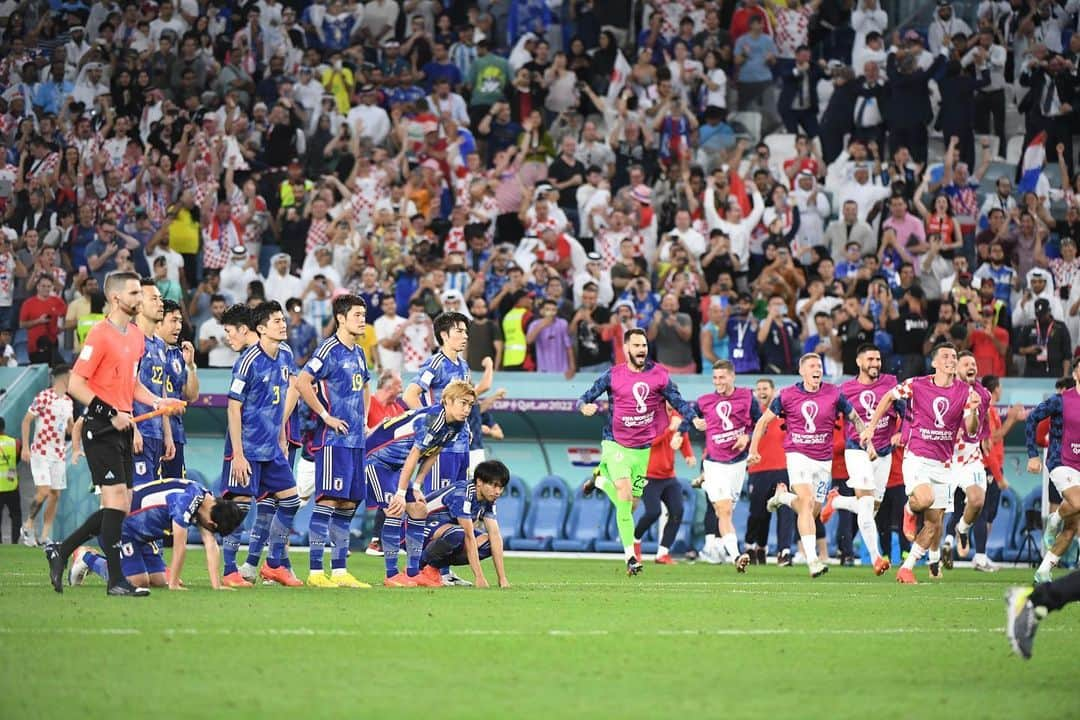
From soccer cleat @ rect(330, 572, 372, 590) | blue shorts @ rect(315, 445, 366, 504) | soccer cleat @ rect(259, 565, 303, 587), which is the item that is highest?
blue shorts @ rect(315, 445, 366, 504)

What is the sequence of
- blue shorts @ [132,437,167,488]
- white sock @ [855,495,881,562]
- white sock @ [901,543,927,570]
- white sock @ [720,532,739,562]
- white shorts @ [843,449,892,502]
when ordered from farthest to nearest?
white sock @ [720,532,739,562]
white shorts @ [843,449,892,502]
white sock @ [855,495,881,562]
white sock @ [901,543,927,570]
blue shorts @ [132,437,167,488]

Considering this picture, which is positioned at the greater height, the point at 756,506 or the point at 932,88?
the point at 932,88

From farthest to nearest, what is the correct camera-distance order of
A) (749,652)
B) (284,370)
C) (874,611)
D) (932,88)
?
1. (932,88)
2. (284,370)
3. (874,611)
4. (749,652)

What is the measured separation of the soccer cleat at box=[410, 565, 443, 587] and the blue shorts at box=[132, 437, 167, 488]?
246 centimetres

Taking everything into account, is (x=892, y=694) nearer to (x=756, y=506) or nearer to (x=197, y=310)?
(x=756, y=506)

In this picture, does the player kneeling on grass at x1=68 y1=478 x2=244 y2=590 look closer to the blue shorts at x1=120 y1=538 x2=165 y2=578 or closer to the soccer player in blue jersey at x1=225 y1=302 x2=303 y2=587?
the blue shorts at x1=120 y1=538 x2=165 y2=578

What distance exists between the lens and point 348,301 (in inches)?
568

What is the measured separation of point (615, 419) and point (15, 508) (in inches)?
367

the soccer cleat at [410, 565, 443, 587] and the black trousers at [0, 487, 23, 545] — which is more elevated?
the soccer cleat at [410, 565, 443, 587]

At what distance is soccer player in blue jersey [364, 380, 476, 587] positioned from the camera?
1422 cm

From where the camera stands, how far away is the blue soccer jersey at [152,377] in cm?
1490

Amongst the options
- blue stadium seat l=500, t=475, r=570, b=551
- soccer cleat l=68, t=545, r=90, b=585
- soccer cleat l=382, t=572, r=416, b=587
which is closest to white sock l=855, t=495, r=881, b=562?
soccer cleat l=382, t=572, r=416, b=587

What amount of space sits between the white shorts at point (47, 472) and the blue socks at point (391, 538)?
9197mm

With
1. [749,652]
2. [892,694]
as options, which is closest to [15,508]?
[749,652]
